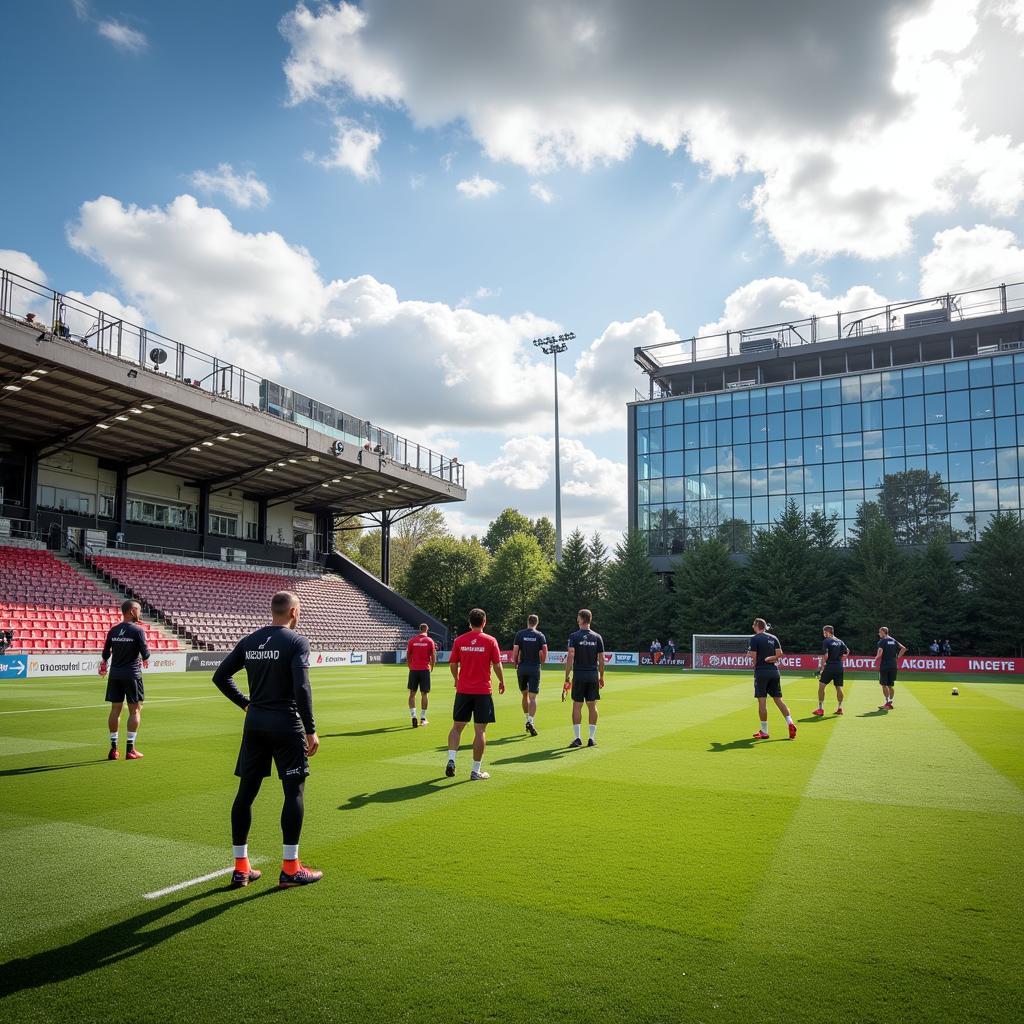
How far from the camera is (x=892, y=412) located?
58594 millimetres

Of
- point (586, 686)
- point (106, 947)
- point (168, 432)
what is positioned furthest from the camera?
point (168, 432)

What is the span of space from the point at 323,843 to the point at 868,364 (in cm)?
6600

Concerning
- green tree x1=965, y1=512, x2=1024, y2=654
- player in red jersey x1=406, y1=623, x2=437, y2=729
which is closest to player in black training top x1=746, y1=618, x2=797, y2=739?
player in red jersey x1=406, y1=623, x2=437, y2=729

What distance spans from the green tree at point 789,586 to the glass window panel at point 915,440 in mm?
11802

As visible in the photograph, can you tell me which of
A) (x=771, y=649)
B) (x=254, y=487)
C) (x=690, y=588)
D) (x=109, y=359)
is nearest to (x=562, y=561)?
(x=690, y=588)

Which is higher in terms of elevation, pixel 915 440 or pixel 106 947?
pixel 915 440

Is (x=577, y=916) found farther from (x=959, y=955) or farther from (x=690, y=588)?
(x=690, y=588)

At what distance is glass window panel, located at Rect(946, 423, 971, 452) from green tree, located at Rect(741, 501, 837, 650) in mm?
13458

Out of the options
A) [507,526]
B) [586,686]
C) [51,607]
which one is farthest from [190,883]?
[507,526]

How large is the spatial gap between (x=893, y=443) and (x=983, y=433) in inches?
229

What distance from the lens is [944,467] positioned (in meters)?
56.4

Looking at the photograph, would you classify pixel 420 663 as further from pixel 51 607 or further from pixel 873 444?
pixel 873 444

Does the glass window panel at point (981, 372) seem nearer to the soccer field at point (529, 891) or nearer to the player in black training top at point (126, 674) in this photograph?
the soccer field at point (529, 891)

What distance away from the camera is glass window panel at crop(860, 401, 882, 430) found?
59.0 meters
